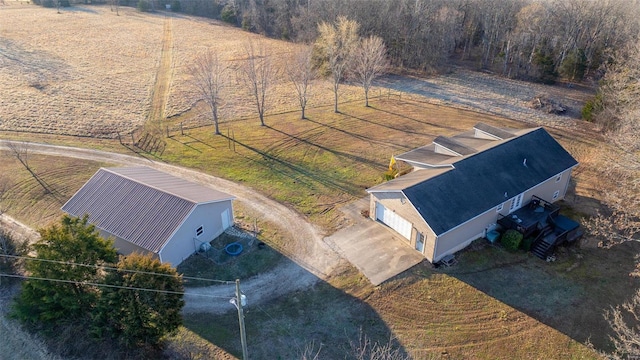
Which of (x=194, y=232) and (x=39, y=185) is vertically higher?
(x=194, y=232)

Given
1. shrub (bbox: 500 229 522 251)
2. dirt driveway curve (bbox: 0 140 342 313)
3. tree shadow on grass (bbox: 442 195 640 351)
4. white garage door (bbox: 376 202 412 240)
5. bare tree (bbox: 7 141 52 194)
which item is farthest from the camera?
bare tree (bbox: 7 141 52 194)

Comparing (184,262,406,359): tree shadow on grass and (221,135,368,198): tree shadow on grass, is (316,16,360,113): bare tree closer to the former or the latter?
(221,135,368,198): tree shadow on grass

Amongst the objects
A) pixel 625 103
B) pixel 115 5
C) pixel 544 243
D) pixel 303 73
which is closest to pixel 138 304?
pixel 544 243

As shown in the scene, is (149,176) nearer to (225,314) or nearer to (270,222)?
(270,222)

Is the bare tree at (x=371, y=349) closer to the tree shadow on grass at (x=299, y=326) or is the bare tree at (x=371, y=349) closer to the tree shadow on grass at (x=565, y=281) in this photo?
the tree shadow on grass at (x=299, y=326)

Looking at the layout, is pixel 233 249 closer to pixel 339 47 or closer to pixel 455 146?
pixel 455 146

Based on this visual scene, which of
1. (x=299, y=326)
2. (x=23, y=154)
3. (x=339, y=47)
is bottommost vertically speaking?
(x=299, y=326)

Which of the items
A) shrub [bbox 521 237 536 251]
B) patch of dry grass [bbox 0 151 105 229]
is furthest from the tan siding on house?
patch of dry grass [bbox 0 151 105 229]
